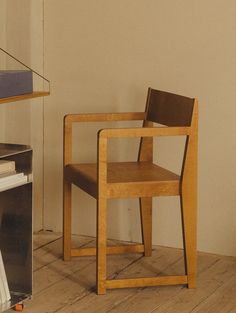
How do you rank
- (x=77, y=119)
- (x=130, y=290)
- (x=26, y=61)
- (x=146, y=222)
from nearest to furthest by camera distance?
1. (x=130, y=290)
2. (x=77, y=119)
3. (x=146, y=222)
4. (x=26, y=61)

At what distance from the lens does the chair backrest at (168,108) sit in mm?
2884

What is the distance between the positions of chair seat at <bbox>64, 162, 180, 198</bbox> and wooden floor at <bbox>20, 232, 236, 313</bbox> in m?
0.35

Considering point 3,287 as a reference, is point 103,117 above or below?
above

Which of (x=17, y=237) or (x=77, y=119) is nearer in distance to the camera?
(x=17, y=237)

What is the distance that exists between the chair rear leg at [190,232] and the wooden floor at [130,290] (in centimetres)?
6

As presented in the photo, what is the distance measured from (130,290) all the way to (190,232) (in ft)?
0.99

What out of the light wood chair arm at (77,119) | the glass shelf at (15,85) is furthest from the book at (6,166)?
the light wood chair arm at (77,119)

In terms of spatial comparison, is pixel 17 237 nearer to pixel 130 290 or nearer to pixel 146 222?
pixel 130 290

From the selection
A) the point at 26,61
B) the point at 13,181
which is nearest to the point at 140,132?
the point at 13,181

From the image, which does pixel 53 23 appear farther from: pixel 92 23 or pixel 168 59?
pixel 168 59

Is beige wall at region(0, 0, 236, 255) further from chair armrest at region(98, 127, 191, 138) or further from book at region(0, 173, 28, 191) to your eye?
book at region(0, 173, 28, 191)

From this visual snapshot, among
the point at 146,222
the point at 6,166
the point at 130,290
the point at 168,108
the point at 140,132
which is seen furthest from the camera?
the point at 146,222

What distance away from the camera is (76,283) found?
9.70 feet

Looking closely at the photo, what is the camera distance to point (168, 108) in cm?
303
